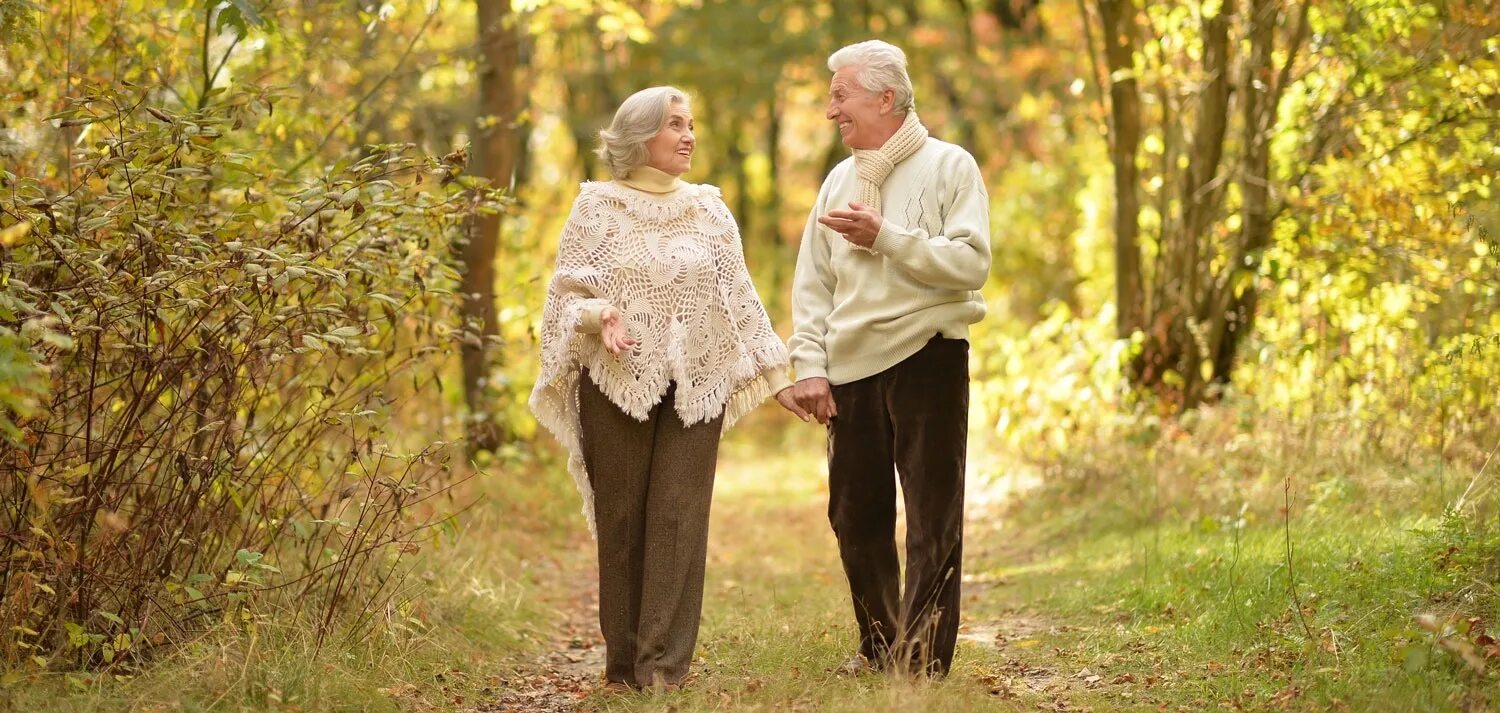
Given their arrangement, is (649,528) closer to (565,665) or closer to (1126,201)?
(565,665)

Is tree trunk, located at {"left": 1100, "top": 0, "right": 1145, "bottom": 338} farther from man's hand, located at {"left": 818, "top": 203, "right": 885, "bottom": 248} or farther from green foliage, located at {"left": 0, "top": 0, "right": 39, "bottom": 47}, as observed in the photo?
green foliage, located at {"left": 0, "top": 0, "right": 39, "bottom": 47}

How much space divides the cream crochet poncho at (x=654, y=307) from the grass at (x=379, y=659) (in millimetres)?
859

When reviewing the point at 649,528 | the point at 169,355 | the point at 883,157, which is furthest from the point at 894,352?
the point at 169,355

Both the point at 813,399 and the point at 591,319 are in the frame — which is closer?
the point at 591,319

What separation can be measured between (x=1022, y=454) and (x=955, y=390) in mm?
5703

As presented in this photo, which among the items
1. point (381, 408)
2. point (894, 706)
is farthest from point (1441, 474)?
point (381, 408)

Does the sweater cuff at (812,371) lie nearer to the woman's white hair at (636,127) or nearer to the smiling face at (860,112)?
the smiling face at (860,112)

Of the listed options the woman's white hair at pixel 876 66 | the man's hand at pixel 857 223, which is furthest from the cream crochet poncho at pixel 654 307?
the woman's white hair at pixel 876 66

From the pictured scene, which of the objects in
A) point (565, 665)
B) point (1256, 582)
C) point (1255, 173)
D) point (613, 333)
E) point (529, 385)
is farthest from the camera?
point (529, 385)

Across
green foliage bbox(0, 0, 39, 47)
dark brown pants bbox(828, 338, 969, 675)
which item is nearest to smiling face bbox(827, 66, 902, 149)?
dark brown pants bbox(828, 338, 969, 675)

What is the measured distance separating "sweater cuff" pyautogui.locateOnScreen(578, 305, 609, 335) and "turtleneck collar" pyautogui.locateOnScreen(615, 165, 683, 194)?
18.3 inches

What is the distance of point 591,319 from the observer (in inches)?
180

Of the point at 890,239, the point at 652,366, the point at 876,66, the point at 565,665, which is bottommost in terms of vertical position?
the point at 565,665

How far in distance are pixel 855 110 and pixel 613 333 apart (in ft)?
3.51
